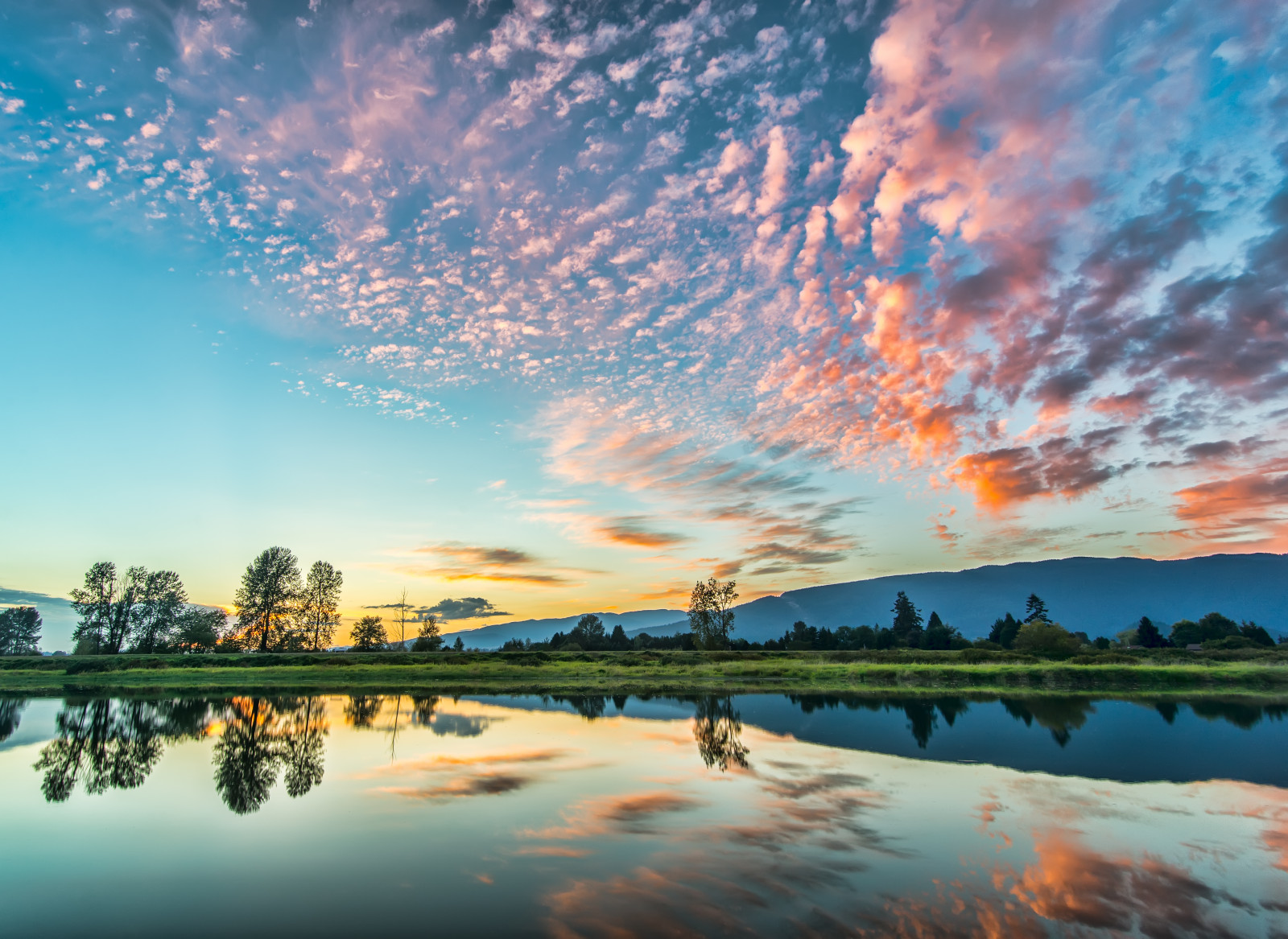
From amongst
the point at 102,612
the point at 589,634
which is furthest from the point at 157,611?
the point at 589,634

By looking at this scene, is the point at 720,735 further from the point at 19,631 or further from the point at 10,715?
the point at 19,631

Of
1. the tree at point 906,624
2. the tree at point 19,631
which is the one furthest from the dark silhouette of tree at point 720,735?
the tree at point 19,631

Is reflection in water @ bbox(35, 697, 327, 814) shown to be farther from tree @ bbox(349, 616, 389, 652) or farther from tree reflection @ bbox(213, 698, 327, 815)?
tree @ bbox(349, 616, 389, 652)

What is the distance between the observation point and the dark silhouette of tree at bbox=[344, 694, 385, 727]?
2897cm

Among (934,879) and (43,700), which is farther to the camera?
(43,700)

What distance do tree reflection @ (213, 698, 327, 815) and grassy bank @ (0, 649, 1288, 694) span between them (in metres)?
17.9

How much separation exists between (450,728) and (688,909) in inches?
882

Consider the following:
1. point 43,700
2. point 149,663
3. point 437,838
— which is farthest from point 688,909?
point 149,663

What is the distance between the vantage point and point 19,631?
426 ft

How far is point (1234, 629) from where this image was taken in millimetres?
73625

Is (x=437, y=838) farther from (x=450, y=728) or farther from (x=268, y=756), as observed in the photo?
(x=450, y=728)

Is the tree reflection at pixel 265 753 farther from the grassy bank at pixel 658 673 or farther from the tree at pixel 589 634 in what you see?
the tree at pixel 589 634

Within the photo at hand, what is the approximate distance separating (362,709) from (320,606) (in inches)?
3048

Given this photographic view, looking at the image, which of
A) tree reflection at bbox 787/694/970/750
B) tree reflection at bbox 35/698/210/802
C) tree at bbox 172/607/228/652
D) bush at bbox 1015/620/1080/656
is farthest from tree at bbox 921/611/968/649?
tree at bbox 172/607/228/652
